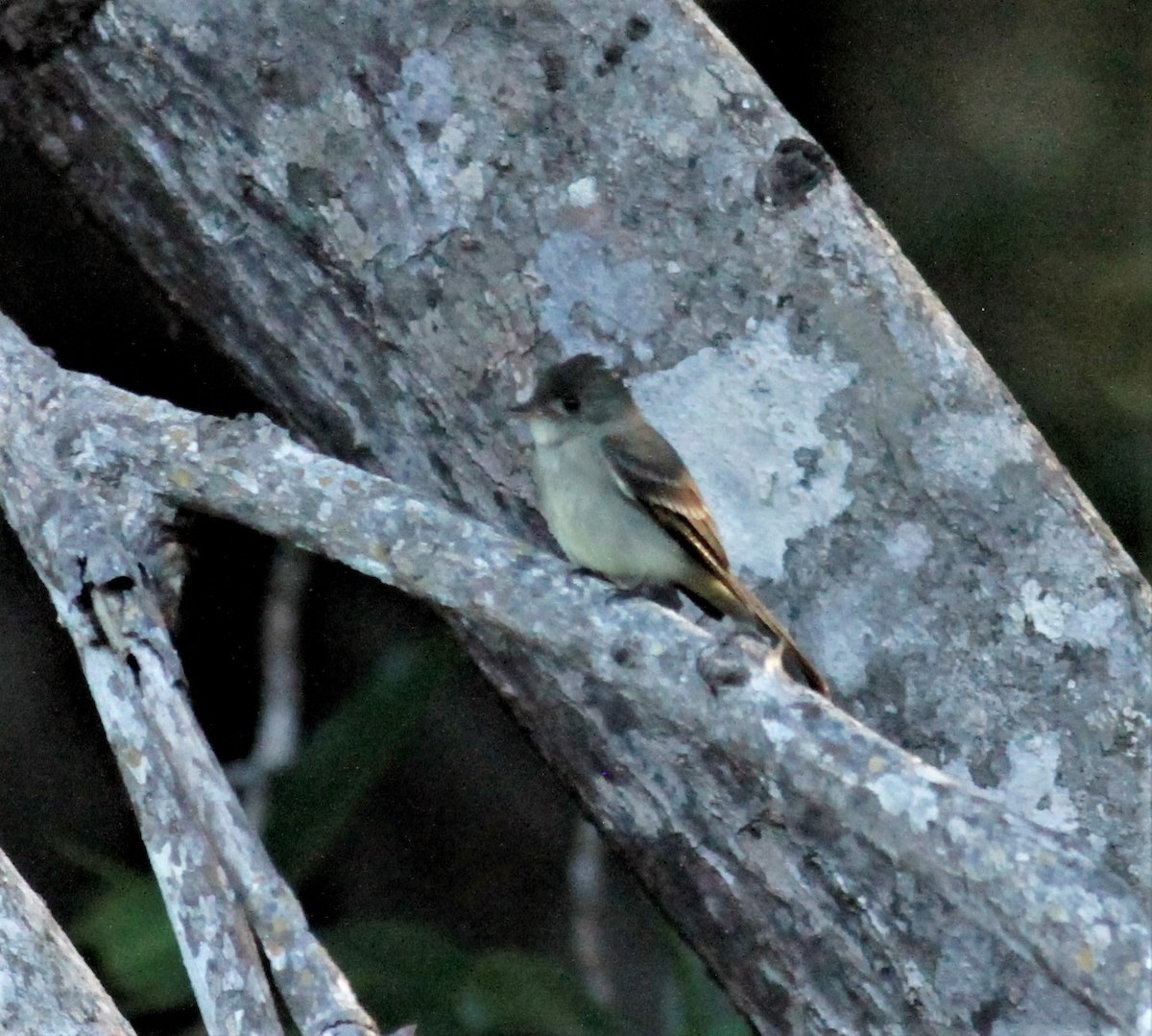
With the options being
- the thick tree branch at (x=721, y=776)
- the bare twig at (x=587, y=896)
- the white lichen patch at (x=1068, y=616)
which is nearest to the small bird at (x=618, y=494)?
the thick tree branch at (x=721, y=776)

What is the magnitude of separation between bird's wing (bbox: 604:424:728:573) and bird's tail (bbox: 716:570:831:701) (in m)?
0.06

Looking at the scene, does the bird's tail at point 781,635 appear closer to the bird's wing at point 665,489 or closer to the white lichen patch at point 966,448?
the bird's wing at point 665,489

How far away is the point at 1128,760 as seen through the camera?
2418 mm

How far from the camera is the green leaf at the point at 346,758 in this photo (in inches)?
154

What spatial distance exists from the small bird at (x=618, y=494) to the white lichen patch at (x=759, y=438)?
0.04m

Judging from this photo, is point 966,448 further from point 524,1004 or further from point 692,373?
point 524,1004

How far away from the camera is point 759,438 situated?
Result: 2621mm

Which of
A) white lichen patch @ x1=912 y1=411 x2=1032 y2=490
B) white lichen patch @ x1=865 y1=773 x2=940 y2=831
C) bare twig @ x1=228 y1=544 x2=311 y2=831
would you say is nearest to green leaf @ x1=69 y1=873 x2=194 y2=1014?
bare twig @ x1=228 y1=544 x2=311 y2=831

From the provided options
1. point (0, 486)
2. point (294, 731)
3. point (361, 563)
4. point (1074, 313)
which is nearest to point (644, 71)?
point (361, 563)

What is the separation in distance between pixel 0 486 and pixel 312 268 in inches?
23.4

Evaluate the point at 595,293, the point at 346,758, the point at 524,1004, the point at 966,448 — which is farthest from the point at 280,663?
the point at 966,448

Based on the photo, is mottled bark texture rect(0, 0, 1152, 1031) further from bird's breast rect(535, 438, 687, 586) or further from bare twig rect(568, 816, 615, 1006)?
bare twig rect(568, 816, 615, 1006)

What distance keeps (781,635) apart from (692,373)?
0.44 metres

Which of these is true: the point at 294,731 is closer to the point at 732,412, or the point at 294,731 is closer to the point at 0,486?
the point at 0,486
